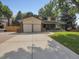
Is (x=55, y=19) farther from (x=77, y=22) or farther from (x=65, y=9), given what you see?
(x=65, y=9)

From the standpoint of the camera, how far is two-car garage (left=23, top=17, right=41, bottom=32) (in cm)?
4097

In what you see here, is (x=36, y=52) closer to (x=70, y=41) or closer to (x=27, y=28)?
(x=70, y=41)

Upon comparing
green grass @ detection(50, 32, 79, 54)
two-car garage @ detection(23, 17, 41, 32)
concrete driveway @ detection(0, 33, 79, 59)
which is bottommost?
green grass @ detection(50, 32, 79, 54)

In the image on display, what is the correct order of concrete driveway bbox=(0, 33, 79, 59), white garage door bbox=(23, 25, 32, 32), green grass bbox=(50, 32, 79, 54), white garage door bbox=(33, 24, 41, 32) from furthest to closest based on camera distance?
white garage door bbox=(33, 24, 41, 32), white garage door bbox=(23, 25, 32, 32), green grass bbox=(50, 32, 79, 54), concrete driveway bbox=(0, 33, 79, 59)

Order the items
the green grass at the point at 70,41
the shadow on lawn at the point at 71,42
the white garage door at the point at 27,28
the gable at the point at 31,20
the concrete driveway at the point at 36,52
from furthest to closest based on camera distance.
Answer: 1. the gable at the point at 31,20
2. the white garage door at the point at 27,28
3. the green grass at the point at 70,41
4. the shadow on lawn at the point at 71,42
5. the concrete driveway at the point at 36,52

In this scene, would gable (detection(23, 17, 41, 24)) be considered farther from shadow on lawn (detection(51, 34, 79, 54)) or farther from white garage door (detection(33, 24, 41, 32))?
shadow on lawn (detection(51, 34, 79, 54))

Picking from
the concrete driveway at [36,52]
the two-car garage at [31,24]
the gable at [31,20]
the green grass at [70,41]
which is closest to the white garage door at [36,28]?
the two-car garage at [31,24]

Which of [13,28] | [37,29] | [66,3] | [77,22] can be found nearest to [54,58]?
[66,3]

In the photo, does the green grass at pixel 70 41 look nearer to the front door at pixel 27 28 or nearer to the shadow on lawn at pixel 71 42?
the shadow on lawn at pixel 71 42

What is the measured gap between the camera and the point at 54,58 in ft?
27.6

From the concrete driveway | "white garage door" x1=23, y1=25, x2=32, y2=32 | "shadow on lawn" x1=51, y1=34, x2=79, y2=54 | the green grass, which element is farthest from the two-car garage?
the concrete driveway

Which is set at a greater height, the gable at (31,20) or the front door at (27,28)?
the gable at (31,20)

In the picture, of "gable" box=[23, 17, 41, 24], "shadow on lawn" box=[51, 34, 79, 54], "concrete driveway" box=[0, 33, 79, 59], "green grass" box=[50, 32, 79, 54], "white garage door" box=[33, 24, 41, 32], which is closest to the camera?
"concrete driveway" box=[0, 33, 79, 59]

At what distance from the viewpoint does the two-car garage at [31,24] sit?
40969mm
